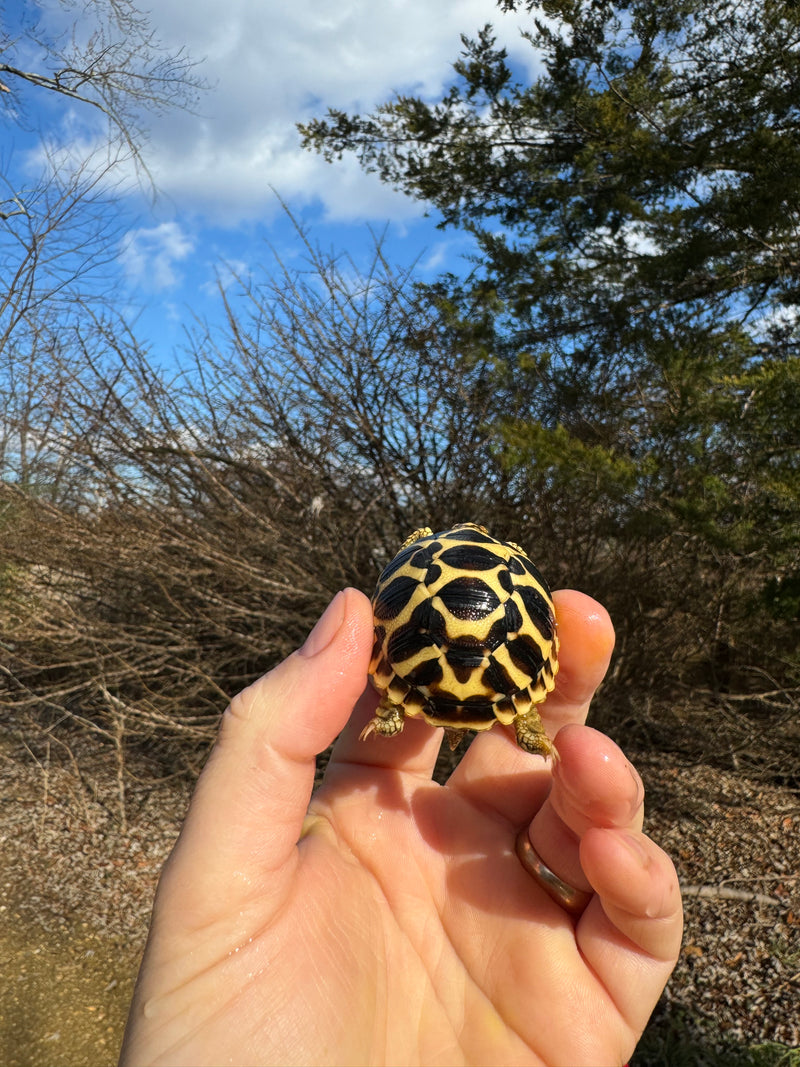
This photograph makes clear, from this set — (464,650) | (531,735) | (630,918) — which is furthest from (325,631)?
(630,918)

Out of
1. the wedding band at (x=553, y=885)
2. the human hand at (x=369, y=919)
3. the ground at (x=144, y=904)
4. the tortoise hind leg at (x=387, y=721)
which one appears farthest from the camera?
the ground at (x=144, y=904)

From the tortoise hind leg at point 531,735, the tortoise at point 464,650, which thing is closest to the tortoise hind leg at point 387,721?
the tortoise at point 464,650

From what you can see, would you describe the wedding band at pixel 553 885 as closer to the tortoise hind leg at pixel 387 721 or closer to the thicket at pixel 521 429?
the tortoise hind leg at pixel 387 721

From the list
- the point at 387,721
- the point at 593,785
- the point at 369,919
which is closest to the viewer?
the point at 593,785

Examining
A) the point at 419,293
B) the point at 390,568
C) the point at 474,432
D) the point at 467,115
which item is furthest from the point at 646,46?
the point at 390,568

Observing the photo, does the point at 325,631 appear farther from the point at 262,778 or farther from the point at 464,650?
the point at 464,650

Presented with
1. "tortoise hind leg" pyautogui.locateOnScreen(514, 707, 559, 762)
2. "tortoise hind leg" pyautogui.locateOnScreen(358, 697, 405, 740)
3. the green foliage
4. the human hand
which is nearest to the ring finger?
the human hand

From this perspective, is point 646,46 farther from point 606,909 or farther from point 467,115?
point 606,909

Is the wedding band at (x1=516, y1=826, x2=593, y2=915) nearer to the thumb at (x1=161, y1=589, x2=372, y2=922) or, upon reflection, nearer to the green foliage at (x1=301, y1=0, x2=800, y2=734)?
the thumb at (x1=161, y1=589, x2=372, y2=922)
